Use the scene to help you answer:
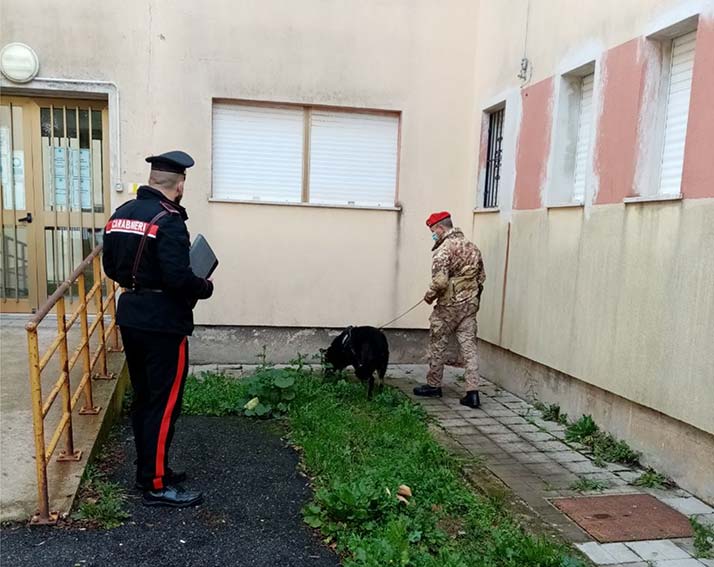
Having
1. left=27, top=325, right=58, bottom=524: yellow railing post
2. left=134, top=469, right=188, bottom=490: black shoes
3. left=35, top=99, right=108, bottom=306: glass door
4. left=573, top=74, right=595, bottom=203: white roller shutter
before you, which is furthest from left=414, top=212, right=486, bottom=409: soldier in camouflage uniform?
left=35, top=99, right=108, bottom=306: glass door

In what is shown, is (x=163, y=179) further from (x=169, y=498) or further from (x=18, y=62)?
(x=18, y=62)

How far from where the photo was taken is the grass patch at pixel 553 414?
215 inches

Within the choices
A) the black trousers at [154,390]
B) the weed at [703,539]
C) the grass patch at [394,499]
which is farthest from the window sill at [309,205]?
the weed at [703,539]

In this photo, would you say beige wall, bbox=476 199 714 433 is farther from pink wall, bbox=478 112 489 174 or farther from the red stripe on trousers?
the red stripe on trousers

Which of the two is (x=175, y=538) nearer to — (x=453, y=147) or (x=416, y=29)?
(x=453, y=147)

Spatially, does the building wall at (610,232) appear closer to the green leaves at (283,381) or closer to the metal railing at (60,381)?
the green leaves at (283,381)

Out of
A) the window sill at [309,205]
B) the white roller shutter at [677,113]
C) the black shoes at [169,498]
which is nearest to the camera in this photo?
the black shoes at [169,498]

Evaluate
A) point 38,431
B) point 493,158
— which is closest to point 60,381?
point 38,431

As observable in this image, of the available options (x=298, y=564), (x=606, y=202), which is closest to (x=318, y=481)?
(x=298, y=564)

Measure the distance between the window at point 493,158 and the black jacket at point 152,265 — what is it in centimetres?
457

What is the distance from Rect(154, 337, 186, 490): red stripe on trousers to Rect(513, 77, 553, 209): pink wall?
155 inches

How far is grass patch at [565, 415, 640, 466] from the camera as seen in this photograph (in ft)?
15.0

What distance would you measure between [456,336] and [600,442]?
1.81 meters

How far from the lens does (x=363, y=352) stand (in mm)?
5773
